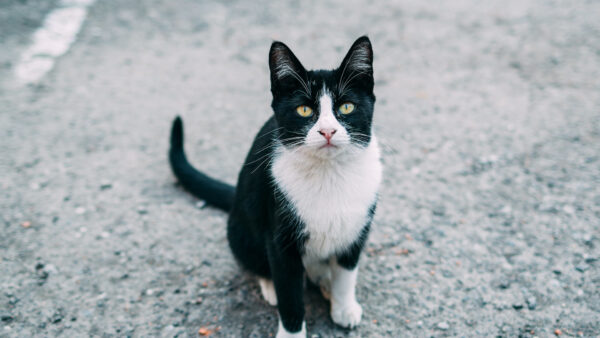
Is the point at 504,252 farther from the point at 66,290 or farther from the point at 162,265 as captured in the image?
the point at 66,290

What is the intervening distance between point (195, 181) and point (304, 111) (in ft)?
3.79

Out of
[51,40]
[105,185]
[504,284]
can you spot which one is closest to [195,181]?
[105,185]

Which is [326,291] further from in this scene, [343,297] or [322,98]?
[322,98]

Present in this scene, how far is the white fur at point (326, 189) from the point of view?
1.82m

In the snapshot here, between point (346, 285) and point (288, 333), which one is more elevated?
point (346, 285)

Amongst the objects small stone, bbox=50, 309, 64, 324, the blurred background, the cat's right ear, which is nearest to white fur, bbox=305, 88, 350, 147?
the cat's right ear

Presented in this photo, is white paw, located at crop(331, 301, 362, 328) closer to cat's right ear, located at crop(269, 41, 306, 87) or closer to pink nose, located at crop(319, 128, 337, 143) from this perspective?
pink nose, located at crop(319, 128, 337, 143)

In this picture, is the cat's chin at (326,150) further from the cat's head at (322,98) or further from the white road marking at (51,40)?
the white road marking at (51,40)

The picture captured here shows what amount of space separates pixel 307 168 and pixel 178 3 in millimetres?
4212

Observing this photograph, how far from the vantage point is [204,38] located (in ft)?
15.5

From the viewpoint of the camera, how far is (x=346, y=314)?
207 cm

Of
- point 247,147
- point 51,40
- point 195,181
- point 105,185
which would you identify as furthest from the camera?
point 51,40

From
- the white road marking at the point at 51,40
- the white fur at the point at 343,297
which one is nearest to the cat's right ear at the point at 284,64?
the white fur at the point at 343,297

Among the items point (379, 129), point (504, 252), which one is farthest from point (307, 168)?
point (379, 129)
